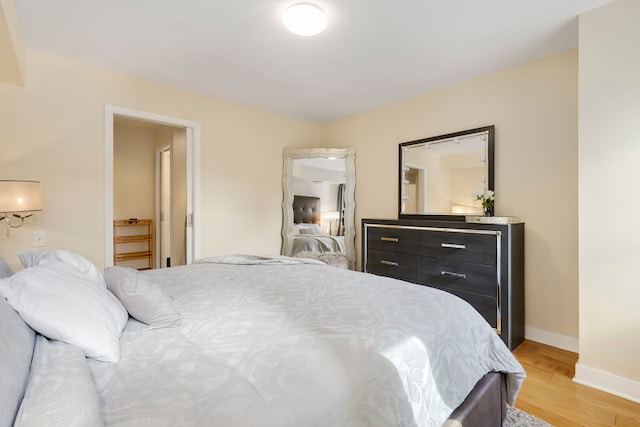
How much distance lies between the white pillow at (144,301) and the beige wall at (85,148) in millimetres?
1977

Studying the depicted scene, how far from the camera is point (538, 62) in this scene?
2.61m

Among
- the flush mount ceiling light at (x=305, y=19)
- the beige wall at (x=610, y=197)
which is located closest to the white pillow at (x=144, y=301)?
the flush mount ceiling light at (x=305, y=19)

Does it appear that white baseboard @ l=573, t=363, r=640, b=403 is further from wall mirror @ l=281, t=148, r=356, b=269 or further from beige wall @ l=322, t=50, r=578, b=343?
wall mirror @ l=281, t=148, r=356, b=269

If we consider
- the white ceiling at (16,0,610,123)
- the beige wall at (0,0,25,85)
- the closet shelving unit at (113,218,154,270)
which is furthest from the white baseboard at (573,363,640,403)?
the closet shelving unit at (113,218,154,270)

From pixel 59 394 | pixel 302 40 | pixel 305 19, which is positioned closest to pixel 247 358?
pixel 59 394

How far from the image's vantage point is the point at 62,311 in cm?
89

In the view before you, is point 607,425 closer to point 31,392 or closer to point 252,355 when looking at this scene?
point 252,355

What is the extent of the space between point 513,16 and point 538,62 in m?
0.82

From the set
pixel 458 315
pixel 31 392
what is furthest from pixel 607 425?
pixel 31 392

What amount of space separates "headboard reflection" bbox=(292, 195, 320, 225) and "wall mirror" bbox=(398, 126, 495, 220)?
1.08 m

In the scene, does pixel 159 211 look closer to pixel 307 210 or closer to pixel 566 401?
pixel 307 210

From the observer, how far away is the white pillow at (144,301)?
113 cm

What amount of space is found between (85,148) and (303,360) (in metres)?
2.94

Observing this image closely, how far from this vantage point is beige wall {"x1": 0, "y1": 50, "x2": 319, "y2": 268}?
2.46 m
